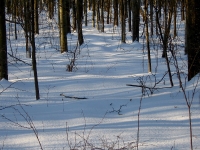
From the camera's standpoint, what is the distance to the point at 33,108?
5.39 m

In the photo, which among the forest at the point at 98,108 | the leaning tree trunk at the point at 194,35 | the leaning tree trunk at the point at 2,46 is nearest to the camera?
the forest at the point at 98,108

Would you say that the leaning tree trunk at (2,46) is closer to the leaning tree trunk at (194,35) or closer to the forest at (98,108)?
the forest at (98,108)

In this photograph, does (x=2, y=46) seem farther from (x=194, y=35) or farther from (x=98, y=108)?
(x=194, y=35)

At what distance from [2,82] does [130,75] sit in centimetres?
354

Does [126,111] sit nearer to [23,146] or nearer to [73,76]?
[23,146]

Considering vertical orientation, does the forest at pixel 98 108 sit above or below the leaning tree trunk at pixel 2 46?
below

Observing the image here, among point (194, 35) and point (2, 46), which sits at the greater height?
point (194, 35)

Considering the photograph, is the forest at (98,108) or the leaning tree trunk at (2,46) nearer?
the forest at (98,108)

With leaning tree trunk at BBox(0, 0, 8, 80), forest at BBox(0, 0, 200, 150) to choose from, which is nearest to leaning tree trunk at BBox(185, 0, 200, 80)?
forest at BBox(0, 0, 200, 150)

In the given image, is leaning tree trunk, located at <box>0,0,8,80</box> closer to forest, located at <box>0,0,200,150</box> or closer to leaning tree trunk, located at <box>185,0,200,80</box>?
forest, located at <box>0,0,200,150</box>

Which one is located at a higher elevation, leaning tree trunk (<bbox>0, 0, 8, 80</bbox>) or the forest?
leaning tree trunk (<bbox>0, 0, 8, 80</bbox>)

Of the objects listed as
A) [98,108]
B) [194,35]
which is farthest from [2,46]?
[194,35]

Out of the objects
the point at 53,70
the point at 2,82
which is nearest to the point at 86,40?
the point at 53,70

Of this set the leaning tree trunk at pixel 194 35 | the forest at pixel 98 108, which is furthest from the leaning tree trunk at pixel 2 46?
the leaning tree trunk at pixel 194 35
